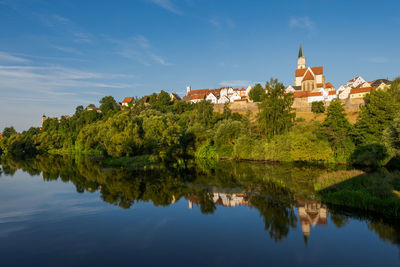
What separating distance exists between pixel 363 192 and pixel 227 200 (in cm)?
845

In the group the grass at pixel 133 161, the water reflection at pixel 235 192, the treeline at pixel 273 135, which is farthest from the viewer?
the grass at pixel 133 161

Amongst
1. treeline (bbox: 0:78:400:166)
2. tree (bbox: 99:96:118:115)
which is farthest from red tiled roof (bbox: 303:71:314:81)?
tree (bbox: 99:96:118:115)

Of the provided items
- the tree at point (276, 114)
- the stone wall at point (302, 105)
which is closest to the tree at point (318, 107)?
the stone wall at point (302, 105)

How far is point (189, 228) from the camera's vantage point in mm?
14086

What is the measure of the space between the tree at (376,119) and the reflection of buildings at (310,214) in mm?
22021

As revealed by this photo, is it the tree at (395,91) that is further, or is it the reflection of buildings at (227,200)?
the tree at (395,91)

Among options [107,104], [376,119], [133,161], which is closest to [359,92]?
[376,119]

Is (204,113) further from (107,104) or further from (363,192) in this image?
(107,104)

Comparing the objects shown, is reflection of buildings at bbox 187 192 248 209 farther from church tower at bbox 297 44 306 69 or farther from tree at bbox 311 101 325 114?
church tower at bbox 297 44 306 69

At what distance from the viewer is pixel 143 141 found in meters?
41.7

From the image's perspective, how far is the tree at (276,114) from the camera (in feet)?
135

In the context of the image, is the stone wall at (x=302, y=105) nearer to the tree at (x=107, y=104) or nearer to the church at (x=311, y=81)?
the church at (x=311, y=81)

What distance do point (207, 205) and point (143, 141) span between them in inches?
1015

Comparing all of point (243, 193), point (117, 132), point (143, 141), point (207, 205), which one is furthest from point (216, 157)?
point (207, 205)
